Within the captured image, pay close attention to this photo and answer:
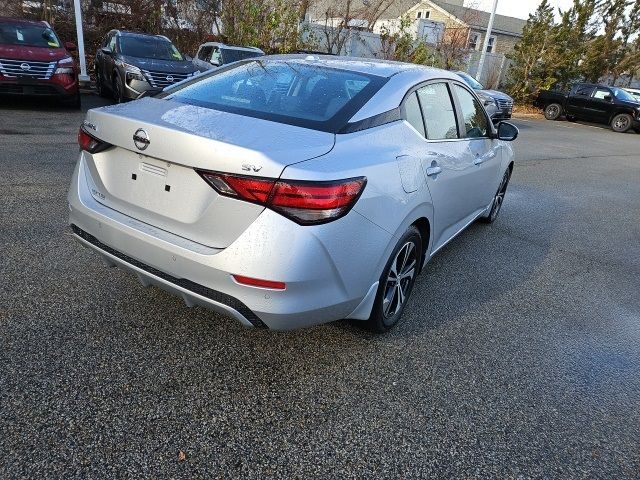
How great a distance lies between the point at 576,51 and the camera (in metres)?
26.2

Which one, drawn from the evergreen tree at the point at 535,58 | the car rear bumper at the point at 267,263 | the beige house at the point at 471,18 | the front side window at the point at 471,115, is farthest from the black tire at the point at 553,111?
the car rear bumper at the point at 267,263

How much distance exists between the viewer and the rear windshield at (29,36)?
9.43 m

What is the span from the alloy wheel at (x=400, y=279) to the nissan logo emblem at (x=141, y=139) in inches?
58.4

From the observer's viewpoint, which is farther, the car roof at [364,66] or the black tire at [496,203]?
the black tire at [496,203]

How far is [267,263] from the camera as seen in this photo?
7.12 feet

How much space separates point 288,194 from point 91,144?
130 cm

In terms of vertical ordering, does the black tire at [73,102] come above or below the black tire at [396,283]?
below

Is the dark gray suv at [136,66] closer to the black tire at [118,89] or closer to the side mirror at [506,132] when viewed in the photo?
the black tire at [118,89]

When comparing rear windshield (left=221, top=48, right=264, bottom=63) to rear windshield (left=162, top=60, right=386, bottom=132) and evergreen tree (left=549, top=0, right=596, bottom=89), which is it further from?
evergreen tree (left=549, top=0, right=596, bottom=89)

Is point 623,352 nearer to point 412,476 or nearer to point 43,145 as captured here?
point 412,476

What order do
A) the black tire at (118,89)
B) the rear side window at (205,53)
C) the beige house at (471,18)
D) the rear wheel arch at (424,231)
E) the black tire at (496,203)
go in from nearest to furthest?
the rear wheel arch at (424,231), the black tire at (496,203), the black tire at (118,89), the rear side window at (205,53), the beige house at (471,18)

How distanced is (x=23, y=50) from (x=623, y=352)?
10.4 metres

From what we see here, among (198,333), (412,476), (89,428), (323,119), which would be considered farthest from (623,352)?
(89,428)

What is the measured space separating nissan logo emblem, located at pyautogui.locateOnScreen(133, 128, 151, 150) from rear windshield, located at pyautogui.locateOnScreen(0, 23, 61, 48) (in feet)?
29.3
